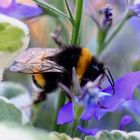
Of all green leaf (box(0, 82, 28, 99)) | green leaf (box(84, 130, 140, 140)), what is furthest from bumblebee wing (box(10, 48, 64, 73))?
green leaf (box(0, 82, 28, 99))

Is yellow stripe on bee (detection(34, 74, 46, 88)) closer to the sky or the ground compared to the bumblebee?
closer to the ground

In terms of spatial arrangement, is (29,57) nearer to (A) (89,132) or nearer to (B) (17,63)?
(B) (17,63)

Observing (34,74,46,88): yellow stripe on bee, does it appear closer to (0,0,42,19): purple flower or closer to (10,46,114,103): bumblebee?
(10,46,114,103): bumblebee

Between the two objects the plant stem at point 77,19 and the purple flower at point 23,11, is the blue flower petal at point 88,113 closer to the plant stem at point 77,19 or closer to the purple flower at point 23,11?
the plant stem at point 77,19

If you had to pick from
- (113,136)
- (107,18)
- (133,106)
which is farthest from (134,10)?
(113,136)

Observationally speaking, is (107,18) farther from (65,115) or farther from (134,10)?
(65,115)

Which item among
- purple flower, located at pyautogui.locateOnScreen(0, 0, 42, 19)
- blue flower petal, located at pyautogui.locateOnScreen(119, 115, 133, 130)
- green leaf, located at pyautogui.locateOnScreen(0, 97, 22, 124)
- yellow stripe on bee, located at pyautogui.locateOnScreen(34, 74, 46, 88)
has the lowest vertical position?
blue flower petal, located at pyautogui.locateOnScreen(119, 115, 133, 130)

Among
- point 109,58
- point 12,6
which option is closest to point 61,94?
point 12,6
